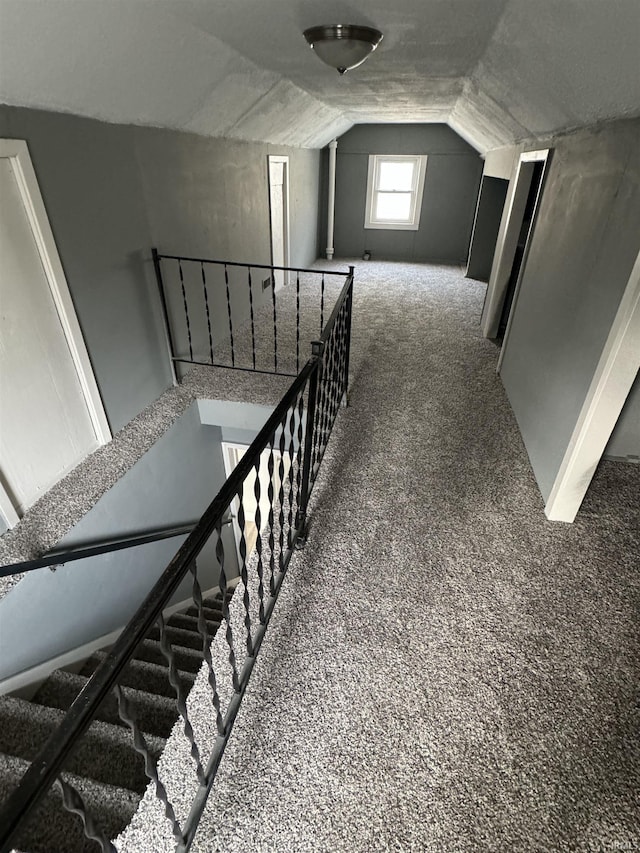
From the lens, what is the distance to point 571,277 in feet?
7.84

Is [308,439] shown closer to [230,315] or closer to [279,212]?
[230,315]

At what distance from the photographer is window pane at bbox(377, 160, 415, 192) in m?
7.35

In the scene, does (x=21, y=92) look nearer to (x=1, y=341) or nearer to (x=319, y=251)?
(x=1, y=341)

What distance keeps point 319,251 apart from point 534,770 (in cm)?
792

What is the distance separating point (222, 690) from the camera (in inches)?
58.7

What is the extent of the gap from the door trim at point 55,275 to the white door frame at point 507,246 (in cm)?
311

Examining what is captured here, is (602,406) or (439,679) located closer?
(439,679)

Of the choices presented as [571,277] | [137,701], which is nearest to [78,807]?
[137,701]

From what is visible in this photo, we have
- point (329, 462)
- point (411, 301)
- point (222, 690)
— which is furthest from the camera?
point (411, 301)

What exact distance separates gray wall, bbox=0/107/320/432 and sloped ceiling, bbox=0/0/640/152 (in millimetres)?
131

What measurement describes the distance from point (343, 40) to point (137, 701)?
122 inches

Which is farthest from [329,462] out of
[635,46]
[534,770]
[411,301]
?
[411,301]

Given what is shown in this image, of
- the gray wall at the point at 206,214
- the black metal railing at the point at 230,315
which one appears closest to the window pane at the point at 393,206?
the gray wall at the point at 206,214

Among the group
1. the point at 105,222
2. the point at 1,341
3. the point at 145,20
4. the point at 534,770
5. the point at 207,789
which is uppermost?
the point at 145,20
